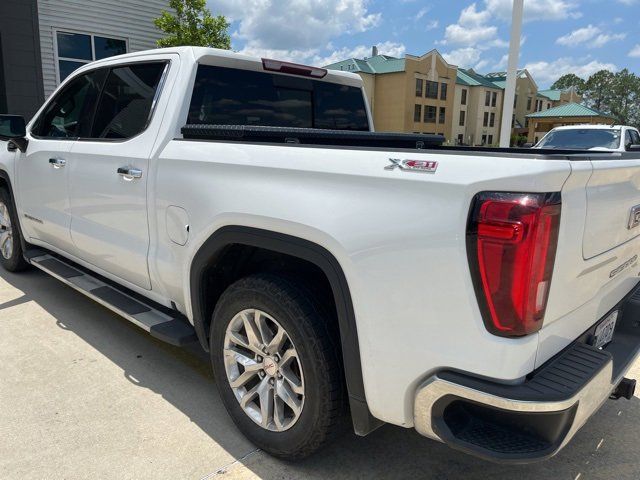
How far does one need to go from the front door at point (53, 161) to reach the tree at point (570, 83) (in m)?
113

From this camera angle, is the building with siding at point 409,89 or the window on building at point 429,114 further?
the window on building at point 429,114

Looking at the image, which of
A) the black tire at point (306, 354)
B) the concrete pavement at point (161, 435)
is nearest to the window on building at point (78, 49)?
the concrete pavement at point (161, 435)

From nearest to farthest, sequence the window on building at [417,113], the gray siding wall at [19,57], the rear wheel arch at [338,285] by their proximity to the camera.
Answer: the rear wheel arch at [338,285], the gray siding wall at [19,57], the window on building at [417,113]

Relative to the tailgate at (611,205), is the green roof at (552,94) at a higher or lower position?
higher

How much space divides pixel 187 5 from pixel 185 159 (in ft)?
43.0

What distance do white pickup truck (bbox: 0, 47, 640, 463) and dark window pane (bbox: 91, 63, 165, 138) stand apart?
2cm

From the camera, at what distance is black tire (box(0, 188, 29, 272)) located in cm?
480

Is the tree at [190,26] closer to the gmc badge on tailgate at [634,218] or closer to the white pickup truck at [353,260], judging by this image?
the white pickup truck at [353,260]

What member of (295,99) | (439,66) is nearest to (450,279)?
(295,99)

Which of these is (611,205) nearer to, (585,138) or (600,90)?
(585,138)

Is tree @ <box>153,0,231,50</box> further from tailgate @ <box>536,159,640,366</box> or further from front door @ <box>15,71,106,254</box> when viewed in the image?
tailgate @ <box>536,159,640,366</box>

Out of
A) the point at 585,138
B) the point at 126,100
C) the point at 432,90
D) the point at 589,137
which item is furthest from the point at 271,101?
the point at 432,90

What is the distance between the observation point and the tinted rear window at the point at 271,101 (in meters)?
3.11

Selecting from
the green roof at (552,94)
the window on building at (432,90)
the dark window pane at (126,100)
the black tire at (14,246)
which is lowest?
the black tire at (14,246)
